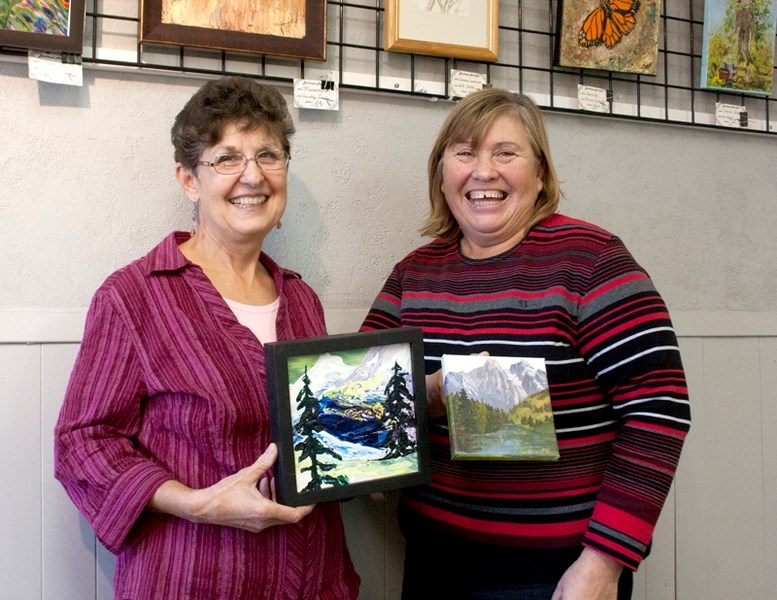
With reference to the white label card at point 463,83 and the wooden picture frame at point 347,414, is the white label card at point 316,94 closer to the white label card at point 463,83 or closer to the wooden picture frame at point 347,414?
the white label card at point 463,83

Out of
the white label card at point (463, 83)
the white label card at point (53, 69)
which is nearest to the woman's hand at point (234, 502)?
the white label card at point (53, 69)

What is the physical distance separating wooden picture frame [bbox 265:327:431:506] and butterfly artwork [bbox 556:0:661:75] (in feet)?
3.38

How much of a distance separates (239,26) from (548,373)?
37.4 inches

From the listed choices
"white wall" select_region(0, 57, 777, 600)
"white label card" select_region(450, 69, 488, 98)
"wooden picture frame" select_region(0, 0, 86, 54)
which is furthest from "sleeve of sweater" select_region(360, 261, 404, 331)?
"wooden picture frame" select_region(0, 0, 86, 54)

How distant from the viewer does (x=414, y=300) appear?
1420mm

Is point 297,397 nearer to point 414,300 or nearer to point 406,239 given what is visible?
point 414,300

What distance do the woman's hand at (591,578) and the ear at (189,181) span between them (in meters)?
0.87

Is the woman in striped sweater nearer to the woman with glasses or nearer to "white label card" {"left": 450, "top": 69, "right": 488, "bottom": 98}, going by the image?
the woman with glasses

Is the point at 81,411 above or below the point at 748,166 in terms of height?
below

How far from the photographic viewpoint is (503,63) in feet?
5.88

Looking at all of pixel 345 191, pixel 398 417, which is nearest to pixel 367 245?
pixel 345 191

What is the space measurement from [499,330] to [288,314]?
0.38 metres

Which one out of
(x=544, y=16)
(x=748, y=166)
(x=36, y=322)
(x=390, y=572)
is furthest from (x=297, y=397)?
(x=748, y=166)

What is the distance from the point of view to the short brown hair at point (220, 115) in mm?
1228
